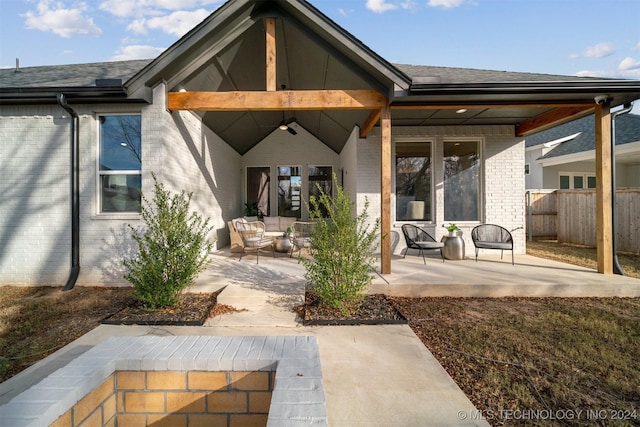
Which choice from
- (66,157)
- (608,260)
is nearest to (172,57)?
(66,157)

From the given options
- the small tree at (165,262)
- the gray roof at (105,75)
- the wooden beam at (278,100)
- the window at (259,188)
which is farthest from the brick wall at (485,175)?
the window at (259,188)

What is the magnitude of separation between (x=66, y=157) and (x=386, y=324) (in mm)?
5654

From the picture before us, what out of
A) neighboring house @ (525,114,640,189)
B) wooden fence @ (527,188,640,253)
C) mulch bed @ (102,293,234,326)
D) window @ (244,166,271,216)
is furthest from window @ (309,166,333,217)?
neighboring house @ (525,114,640,189)

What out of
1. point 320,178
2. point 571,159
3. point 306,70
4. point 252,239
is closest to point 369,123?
point 306,70

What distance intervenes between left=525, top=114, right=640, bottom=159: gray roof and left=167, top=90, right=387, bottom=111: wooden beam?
10941mm

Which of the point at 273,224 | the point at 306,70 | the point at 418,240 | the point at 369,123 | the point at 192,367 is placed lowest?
the point at 192,367

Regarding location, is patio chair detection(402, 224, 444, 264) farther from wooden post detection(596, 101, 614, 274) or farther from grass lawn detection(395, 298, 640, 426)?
wooden post detection(596, 101, 614, 274)

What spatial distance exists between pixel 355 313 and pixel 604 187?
15.4 feet

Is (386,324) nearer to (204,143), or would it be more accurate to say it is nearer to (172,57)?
(172,57)

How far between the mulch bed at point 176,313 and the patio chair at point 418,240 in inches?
147

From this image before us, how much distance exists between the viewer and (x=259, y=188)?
1066 centimetres

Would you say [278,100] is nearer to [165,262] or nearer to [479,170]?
[165,262]

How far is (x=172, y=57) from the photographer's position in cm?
436

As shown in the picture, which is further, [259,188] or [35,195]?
[259,188]
